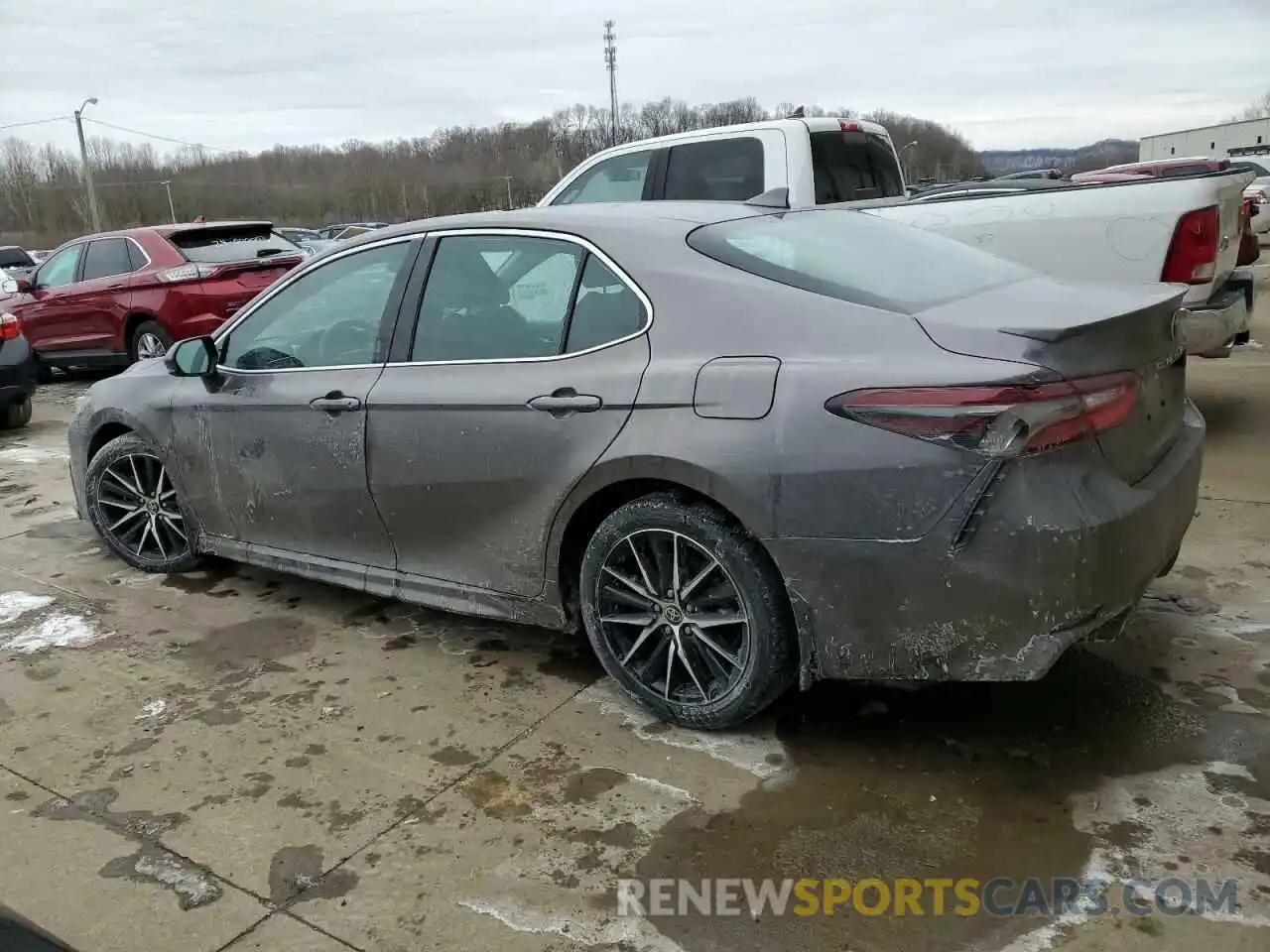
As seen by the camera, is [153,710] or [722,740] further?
[153,710]

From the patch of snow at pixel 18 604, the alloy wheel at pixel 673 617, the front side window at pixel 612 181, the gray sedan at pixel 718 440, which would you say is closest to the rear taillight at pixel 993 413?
the gray sedan at pixel 718 440

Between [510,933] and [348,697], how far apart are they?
1.40 m

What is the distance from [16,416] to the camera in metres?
8.73

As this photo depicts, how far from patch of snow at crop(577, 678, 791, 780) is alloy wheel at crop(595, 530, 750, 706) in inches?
4.3

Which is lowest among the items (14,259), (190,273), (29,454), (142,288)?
(29,454)

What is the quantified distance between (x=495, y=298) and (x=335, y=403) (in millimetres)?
736

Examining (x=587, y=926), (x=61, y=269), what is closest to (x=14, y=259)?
(x=61, y=269)

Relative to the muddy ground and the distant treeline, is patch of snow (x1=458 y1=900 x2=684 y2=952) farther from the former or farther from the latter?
the distant treeline

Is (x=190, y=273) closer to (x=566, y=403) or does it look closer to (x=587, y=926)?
(x=566, y=403)

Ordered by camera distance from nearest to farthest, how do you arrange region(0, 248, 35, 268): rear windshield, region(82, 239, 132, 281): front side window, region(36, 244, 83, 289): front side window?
1. region(82, 239, 132, 281): front side window
2. region(36, 244, 83, 289): front side window
3. region(0, 248, 35, 268): rear windshield

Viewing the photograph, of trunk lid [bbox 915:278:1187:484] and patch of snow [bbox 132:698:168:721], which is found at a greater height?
trunk lid [bbox 915:278:1187:484]

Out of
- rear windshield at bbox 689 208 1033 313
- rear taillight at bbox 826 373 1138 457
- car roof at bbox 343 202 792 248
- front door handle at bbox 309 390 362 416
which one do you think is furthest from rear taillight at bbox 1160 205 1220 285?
front door handle at bbox 309 390 362 416

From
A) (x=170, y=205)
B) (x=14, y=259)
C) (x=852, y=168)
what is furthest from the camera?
(x=170, y=205)

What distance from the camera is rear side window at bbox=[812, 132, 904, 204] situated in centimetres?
662
